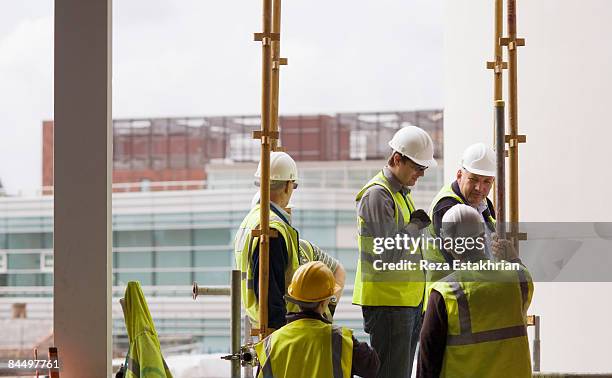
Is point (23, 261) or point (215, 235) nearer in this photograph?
point (215, 235)

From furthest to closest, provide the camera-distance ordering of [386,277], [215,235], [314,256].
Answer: [215,235]
[314,256]
[386,277]

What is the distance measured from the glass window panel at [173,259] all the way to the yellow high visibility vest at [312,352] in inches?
1113

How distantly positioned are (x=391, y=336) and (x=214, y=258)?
26.6 meters

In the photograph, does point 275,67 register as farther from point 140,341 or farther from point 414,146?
point 140,341

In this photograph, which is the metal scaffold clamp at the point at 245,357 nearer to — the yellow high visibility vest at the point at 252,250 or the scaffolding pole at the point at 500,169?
the yellow high visibility vest at the point at 252,250

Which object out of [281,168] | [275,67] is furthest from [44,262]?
[281,168]

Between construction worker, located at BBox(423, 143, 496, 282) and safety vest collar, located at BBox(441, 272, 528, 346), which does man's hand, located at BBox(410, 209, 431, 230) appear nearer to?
construction worker, located at BBox(423, 143, 496, 282)

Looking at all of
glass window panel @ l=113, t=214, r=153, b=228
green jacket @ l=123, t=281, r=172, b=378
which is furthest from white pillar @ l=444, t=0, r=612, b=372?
glass window panel @ l=113, t=214, r=153, b=228

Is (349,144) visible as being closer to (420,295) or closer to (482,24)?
(482,24)

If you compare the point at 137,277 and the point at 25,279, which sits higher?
the point at 137,277

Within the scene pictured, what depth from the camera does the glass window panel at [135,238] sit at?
30359mm

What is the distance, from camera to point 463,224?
297 centimetres

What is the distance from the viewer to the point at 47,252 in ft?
105

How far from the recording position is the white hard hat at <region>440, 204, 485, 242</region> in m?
2.94
